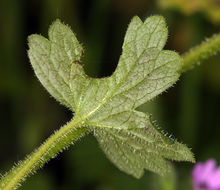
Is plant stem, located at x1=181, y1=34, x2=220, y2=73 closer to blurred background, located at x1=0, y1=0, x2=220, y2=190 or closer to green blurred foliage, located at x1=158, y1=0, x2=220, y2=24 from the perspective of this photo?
green blurred foliage, located at x1=158, y1=0, x2=220, y2=24

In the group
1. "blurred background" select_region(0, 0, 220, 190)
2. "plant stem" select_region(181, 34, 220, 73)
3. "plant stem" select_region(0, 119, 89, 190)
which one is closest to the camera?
"plant stem" select_region(0, 119, 89, 190)

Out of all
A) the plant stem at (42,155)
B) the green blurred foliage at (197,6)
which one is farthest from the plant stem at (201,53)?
the green blurred foliage at (197,6)

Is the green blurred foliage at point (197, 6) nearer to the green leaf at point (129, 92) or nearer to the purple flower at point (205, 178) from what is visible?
the purple flower at point (205, 178)

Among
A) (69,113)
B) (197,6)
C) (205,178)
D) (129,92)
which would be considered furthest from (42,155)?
(69,113)

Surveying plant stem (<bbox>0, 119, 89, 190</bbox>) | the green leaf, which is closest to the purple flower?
the green leaf

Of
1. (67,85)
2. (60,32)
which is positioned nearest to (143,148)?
(67,85)

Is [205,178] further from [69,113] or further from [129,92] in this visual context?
[69,113]
